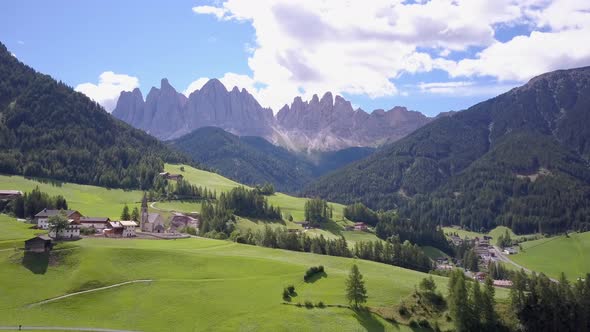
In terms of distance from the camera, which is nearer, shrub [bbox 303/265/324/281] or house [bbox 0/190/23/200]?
shrub [bbox 303/265/324/281]

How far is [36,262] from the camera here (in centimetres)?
8969

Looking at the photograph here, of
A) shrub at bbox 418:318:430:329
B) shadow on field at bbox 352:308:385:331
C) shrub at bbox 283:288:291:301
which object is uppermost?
shrub at bbox 283:288:291:301

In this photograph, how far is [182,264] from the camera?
96750 mm

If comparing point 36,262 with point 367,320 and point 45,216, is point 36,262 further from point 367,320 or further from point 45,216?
point 367,320

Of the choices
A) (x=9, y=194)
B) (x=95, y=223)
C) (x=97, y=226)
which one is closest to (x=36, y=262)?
(x=97, y=226)

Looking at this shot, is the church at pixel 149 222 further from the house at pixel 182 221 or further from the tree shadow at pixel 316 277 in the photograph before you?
the tree shadow at pixel 316 277

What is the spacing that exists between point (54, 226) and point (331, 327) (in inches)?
2487

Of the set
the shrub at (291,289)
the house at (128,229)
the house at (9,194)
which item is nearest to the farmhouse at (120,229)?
the house at (128,229)

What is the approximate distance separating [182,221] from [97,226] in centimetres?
3873

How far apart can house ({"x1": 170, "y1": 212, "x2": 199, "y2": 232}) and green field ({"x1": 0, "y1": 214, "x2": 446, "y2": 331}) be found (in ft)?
175

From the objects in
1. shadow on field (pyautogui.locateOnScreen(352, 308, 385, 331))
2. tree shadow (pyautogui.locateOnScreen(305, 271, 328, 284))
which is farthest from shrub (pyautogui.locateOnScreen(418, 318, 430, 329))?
tree shadow (pyautogui.locateOnScreen(305, 271, 328, 284))

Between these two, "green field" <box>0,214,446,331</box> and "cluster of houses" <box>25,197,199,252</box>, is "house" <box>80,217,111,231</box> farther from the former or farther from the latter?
"green field" <box>0,214,446,331</box>

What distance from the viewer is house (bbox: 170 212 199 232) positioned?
162700mm

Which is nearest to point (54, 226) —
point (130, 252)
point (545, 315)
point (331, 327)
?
point (130, 252)
